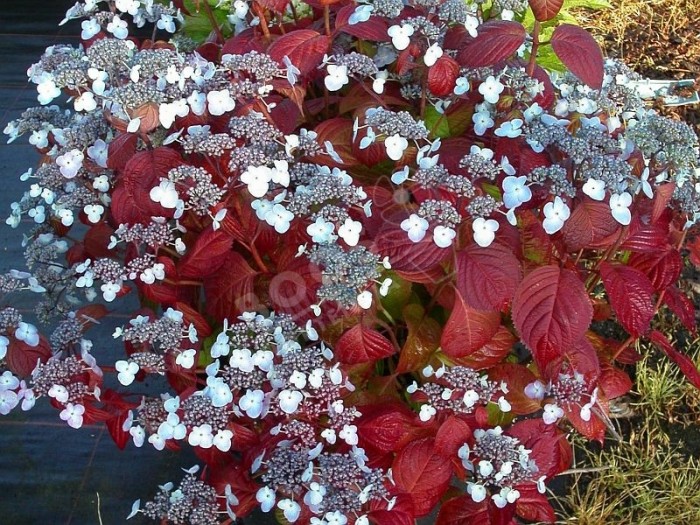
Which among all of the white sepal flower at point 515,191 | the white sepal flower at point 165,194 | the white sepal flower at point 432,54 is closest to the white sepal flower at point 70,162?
the white sepal flower at point 165,194

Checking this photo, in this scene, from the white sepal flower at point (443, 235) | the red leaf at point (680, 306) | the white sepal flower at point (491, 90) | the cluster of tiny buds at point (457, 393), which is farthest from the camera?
the red leaf at point (680, 306)

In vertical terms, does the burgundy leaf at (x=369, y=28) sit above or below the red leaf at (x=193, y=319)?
above

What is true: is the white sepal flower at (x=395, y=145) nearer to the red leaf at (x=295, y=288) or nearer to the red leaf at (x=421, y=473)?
the red leaf at (x=295, y=288)

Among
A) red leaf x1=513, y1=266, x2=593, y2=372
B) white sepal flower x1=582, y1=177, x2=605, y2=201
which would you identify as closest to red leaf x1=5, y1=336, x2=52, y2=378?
red leaf x1=513, y1=266, x2=593, y2=372

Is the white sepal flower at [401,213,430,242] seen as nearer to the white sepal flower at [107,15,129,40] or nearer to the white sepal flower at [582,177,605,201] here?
the white sepal flower at [582,177,605,201]

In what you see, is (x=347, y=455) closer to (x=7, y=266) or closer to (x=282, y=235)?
(x=282, y=235)

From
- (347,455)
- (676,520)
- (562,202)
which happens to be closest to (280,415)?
(347,455)
